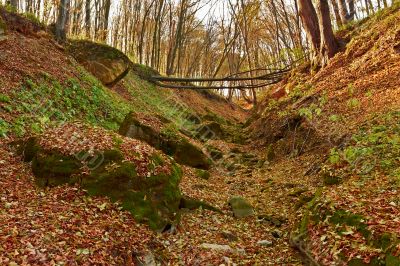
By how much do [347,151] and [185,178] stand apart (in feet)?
14.7

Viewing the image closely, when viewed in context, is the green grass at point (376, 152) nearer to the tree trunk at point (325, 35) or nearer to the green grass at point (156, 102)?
the tree trunk at point (325, 35)

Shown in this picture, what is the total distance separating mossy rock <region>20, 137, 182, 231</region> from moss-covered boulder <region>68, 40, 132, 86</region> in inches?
385

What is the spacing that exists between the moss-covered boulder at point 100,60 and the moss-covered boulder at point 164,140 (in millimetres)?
5662

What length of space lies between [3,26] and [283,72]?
14.9 metres

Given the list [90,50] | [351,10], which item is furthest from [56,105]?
[351,10]

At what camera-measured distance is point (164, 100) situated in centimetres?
2328

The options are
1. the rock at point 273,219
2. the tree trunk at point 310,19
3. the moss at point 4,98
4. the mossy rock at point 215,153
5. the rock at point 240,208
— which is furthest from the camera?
the tree trunk at point 310,19

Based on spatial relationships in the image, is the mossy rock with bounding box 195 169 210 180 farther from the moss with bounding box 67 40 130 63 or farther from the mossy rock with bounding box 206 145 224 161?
the moss with bounding box 67 40 130 63

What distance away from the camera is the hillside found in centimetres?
503

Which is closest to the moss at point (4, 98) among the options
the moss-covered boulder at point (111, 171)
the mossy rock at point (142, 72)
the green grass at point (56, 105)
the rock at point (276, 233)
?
the green grass at point (56, 105)

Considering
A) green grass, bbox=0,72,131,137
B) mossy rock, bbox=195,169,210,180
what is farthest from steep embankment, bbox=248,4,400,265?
green grass, bbox=0,72,131,137

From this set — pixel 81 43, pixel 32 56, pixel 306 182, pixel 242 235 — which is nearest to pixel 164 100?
pixel 81 43

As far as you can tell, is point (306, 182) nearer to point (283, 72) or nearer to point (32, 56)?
point (32, 56)

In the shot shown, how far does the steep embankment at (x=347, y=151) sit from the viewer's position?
501 centimetres
